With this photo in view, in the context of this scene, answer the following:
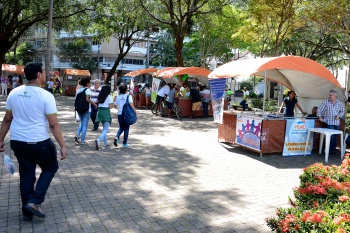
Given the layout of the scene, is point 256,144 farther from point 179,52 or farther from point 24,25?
point 24,25

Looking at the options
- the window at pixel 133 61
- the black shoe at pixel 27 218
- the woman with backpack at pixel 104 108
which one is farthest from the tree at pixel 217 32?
the window at pixel 133 61

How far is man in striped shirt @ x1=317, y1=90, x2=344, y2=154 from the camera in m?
8.99

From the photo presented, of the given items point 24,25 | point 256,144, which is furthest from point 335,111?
point 24,25

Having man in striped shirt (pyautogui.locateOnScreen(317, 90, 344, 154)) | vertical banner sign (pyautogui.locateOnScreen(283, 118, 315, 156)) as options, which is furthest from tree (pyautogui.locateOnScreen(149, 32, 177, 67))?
vertical banner sign (pyautogui.locateOnScreen(283, 118, 315, 156))

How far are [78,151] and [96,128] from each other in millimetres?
3308

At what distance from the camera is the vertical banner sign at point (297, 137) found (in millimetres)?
8750

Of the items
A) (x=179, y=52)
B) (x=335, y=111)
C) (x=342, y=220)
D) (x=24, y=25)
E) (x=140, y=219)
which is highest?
(x=24, y=25)

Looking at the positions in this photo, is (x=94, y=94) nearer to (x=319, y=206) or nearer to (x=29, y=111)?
(x=29, y=111)

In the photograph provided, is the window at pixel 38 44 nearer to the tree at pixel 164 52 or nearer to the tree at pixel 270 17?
the tree at pixel 164 52

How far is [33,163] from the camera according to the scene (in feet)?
13.5

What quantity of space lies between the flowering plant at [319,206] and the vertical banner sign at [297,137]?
13.1 feet

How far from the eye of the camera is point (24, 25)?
73.5 ft

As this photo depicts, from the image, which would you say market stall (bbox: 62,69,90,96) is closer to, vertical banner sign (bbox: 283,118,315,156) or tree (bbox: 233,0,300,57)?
tree (bbox: 233,0,300,57)

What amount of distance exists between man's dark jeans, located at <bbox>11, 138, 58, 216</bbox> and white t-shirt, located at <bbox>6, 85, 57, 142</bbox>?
8 cm
